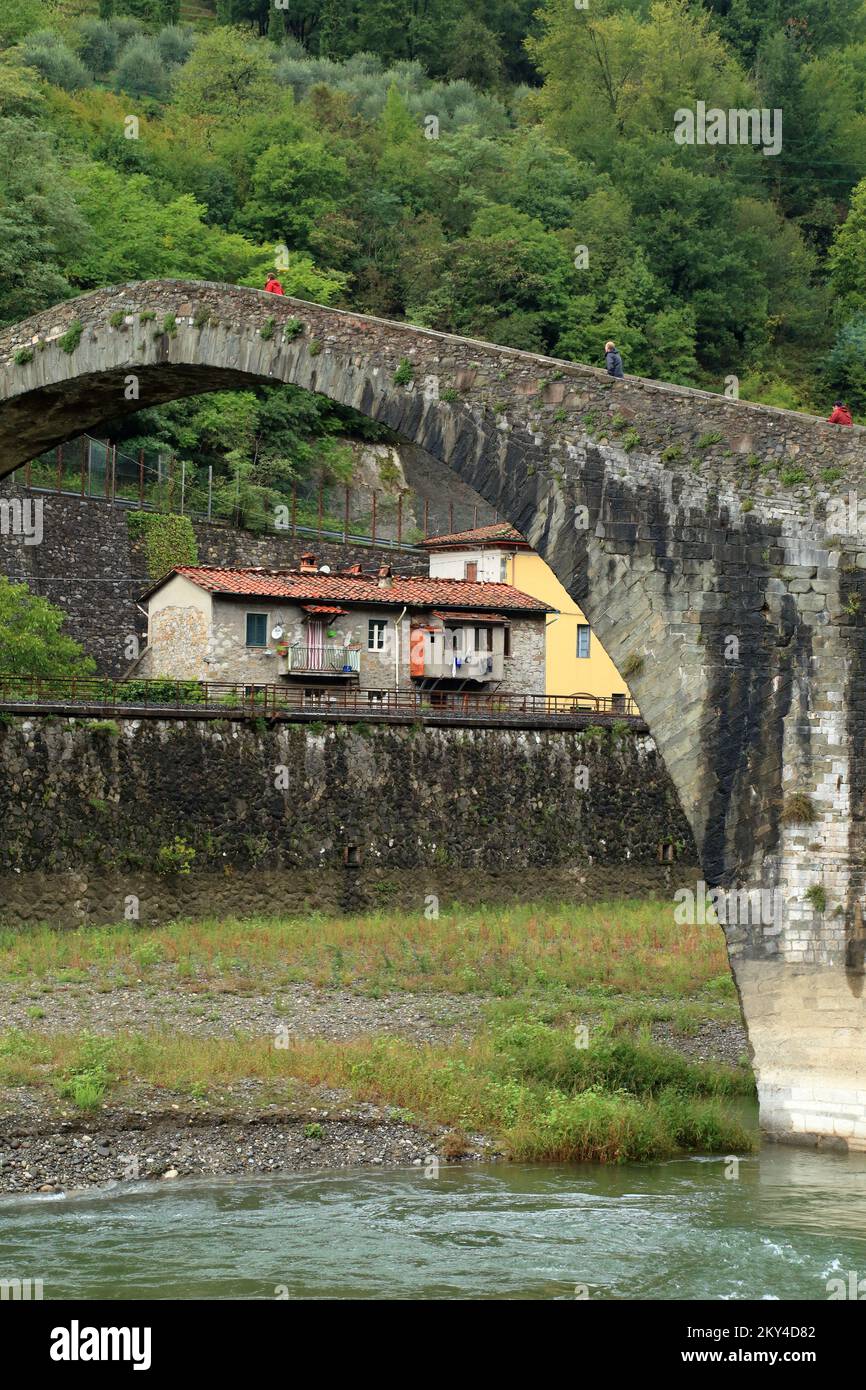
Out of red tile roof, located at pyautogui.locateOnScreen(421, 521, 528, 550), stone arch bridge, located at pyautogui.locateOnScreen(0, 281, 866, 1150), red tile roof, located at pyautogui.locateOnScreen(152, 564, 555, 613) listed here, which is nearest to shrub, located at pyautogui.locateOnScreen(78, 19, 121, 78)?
red tile roof, located at pyautogui.locateOnScreen(421, 521, 528, 550)

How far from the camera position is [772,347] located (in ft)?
210

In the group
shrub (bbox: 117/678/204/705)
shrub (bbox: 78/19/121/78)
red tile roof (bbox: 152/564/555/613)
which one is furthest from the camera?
shrub (bbox: 78/19/121/78)

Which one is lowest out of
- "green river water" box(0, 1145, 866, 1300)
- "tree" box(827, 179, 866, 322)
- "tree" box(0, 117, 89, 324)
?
"green river water" box(0, 1145, 866, 1300)

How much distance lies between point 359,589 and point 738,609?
25.3 meters

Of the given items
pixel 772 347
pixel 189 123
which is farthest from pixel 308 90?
pixel 772 347

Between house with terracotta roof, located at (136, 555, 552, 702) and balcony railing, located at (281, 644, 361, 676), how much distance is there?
0.07 feet

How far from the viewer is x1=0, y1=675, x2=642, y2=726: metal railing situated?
98.1 ft

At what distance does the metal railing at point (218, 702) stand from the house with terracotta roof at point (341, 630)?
41.9 inches

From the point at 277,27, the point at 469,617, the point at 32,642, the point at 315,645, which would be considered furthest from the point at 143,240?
the point at 277,27

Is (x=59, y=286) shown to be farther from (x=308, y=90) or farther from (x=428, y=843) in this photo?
(x=308, y=90)

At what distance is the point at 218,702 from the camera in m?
32.3

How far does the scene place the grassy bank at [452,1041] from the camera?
16.8m

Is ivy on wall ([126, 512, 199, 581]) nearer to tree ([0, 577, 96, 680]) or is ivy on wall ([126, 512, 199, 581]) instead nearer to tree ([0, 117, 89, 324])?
tree ([0, 117, 89, 324])

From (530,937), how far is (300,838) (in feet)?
16.4
